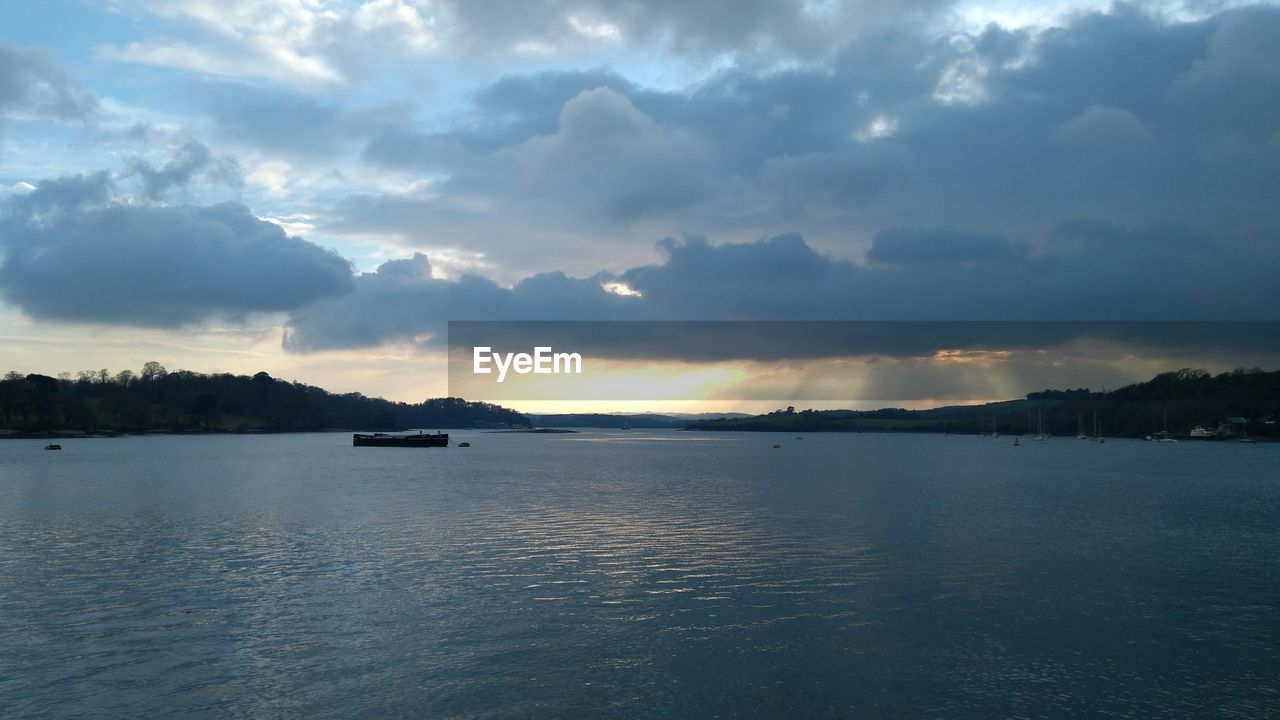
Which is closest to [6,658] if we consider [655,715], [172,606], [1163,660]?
A: [172,606]

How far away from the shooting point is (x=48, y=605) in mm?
27344

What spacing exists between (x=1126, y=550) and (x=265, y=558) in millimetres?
42368

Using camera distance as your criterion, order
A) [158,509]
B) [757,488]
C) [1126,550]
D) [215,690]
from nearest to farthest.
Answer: [215,690] → [1126,550] → [158,509] → [757,488]

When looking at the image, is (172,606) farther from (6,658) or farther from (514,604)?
(514,604)

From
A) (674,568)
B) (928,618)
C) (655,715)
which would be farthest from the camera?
(674,568)

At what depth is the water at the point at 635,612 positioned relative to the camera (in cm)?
1927

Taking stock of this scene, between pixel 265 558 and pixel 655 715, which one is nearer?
pixel 655 715

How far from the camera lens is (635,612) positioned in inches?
1069

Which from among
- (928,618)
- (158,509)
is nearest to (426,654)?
(928,618)

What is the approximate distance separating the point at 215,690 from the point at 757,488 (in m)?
65.2

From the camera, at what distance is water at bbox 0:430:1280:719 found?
63.2 feet

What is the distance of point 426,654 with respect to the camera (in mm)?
22281

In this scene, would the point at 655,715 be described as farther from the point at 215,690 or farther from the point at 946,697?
the point at 215,690

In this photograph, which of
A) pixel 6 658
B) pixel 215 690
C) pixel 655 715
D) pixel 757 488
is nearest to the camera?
pixel 655 715
